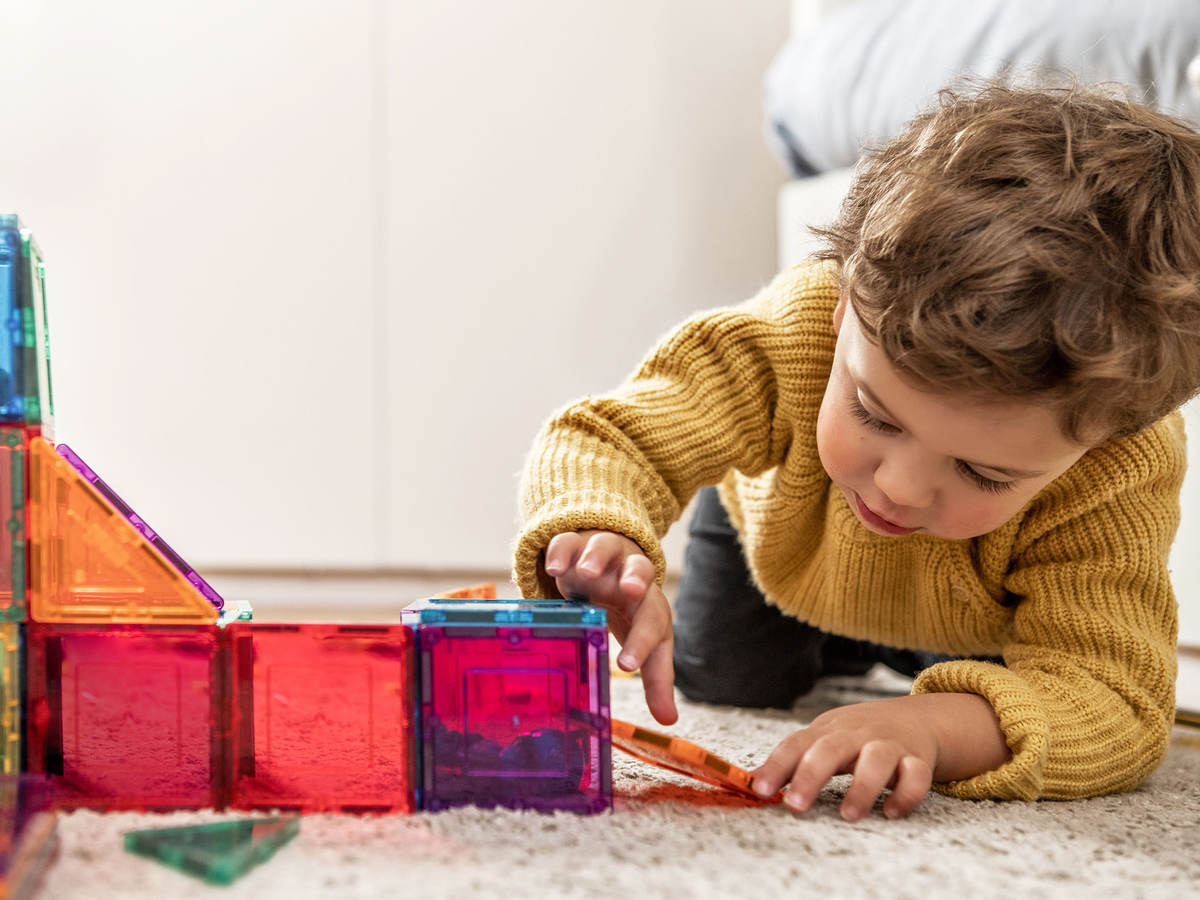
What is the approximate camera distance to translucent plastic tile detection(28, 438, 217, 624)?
52 cm

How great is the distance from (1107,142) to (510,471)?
97 cm

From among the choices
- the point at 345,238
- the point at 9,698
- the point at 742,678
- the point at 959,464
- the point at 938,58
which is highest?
the point at 938,58

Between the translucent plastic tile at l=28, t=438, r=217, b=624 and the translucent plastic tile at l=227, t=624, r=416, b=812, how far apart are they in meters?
0.04

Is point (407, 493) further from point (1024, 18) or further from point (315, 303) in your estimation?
point (1024, 18)

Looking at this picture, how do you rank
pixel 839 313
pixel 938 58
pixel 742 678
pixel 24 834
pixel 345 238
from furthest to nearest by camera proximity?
pixel 345 238 → pixel 938 58 → pixel 742 678 → pixel 839 313 → pixel 24 834

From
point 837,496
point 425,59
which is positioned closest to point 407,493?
point 425,59

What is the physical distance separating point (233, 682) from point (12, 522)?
0.12 m

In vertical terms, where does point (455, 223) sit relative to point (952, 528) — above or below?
above

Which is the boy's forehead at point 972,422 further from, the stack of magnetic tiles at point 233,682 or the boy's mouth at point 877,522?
the stack of magnetic tiles at point 233,682

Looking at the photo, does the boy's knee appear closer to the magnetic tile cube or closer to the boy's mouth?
the boy's mouth

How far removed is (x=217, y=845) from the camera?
0.43m

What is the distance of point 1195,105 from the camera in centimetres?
89

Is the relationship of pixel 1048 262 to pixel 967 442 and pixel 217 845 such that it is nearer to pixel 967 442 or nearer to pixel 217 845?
pixel 967 442

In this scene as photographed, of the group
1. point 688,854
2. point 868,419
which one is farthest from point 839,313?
point 688,854
